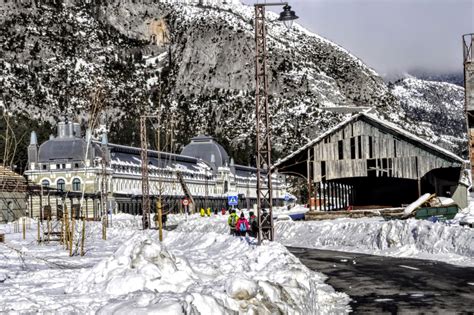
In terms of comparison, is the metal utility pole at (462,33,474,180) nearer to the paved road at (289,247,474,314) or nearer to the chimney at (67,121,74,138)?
the paved road at (289,247,474,314)

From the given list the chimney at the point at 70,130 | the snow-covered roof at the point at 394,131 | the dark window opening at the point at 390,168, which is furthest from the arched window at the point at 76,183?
the dark window opening at the point at 390,168

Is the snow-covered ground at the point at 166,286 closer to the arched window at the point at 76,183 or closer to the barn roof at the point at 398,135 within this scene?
the barn roof at the point at 398,135

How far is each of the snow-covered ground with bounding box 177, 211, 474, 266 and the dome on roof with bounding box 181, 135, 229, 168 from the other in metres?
107

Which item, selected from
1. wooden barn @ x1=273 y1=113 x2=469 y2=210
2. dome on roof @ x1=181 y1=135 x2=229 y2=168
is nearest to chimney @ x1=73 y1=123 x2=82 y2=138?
dome on roof @ x1=181 y1=135 x2=229 y2=168

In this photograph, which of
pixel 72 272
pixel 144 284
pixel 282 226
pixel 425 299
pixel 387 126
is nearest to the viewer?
pixel 144 284

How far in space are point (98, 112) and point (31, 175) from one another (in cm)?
8983

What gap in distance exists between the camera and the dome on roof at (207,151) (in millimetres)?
146625

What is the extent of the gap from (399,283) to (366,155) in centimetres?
3135

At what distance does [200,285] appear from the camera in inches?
509

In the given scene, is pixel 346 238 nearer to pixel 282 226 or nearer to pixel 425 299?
pixel 282 226

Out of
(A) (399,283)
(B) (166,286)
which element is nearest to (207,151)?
(A) (399,283)

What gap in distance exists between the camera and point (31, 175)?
10562cm

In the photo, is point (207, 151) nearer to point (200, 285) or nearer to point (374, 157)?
point (374, 157)

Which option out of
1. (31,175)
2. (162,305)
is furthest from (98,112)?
(31,175)
